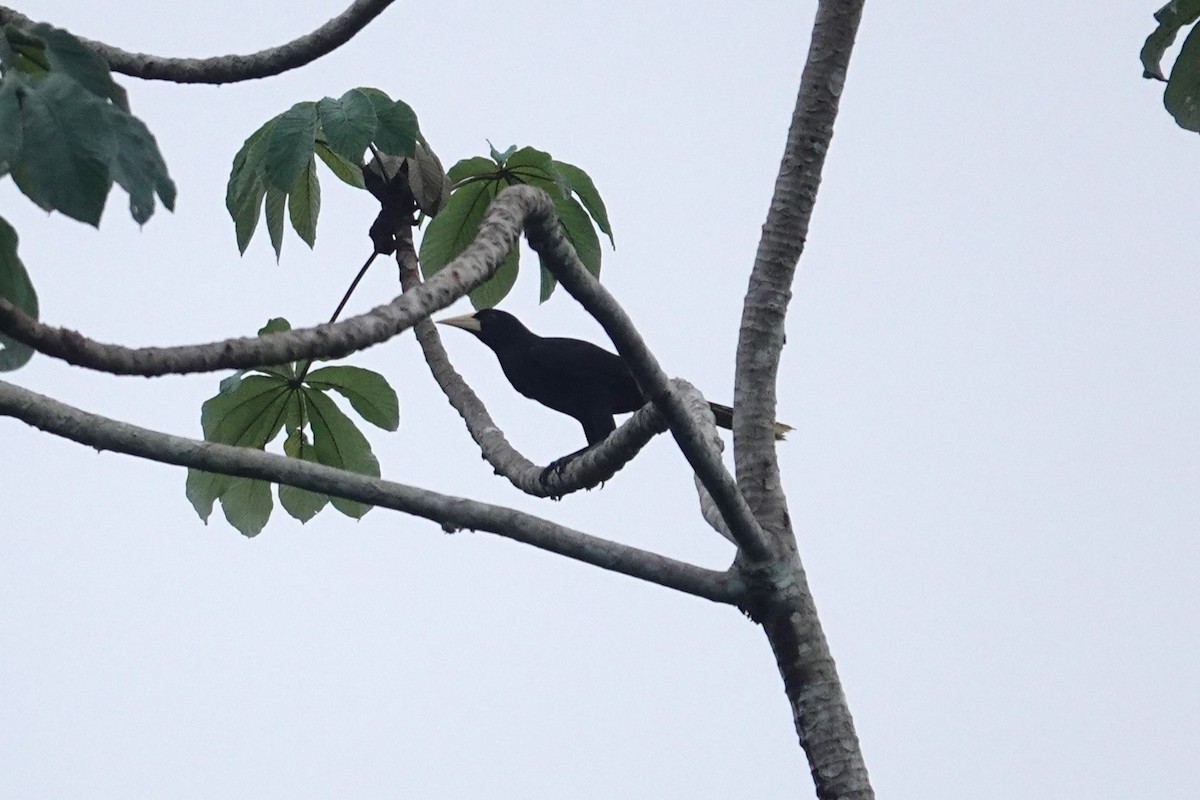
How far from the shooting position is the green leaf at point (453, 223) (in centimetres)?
410

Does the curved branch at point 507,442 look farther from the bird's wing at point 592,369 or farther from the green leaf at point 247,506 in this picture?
the bird's wing at point 592,369

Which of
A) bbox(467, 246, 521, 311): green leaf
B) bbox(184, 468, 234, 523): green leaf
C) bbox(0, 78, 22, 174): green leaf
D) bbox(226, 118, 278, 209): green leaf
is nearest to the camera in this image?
bbox(0, 78, 22, 174): green leaf

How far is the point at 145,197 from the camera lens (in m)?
1.63

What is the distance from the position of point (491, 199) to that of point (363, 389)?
78cm

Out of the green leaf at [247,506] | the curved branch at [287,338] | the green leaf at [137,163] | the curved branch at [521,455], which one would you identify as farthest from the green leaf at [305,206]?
the green leaf at [137,163]

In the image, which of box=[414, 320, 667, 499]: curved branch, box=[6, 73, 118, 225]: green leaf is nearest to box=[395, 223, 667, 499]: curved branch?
box=[414, 320, 667, 499]: curved branch

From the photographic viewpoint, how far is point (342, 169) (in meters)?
4.27

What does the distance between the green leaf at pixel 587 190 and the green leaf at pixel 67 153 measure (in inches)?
94.6

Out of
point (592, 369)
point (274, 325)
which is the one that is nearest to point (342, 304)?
point (274, 325)

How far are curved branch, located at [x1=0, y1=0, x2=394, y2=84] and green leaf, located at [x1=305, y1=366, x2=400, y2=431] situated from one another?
804mm

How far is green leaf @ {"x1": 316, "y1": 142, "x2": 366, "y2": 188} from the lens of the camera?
4.21 meters

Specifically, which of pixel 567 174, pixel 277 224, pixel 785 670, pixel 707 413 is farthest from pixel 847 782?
pixel 277 224

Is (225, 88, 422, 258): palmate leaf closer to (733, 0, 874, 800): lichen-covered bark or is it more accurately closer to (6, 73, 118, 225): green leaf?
(733, 0, 874, 800): lichen-covered bark

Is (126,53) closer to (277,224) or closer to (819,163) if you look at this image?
(277,224)
